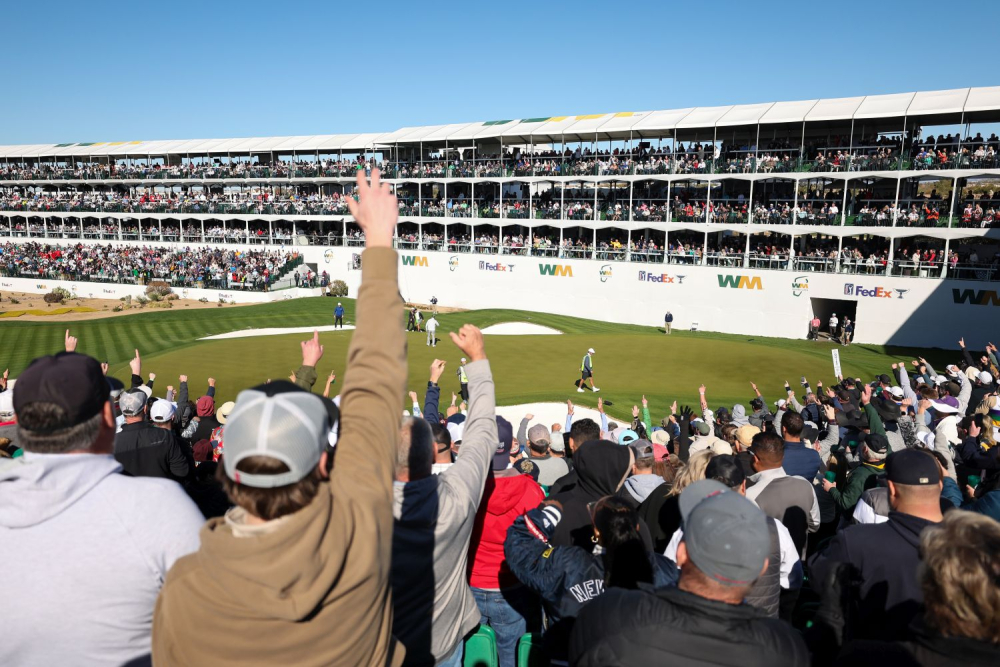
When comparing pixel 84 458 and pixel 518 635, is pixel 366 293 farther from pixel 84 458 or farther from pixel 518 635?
pixel 518 635

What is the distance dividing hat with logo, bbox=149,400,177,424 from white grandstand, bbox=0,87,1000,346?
32.6m

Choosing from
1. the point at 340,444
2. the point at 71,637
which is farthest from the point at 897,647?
the point at 71,637

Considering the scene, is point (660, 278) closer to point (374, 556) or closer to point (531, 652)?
point (531, 652)

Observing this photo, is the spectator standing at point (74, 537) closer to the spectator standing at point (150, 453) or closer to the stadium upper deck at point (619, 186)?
the spectator standing at point (150, 453)

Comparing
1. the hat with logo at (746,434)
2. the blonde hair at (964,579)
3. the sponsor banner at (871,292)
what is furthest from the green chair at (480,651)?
the sponsor banner at (871,292)

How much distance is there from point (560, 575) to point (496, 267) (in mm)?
41223

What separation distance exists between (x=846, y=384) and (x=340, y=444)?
54.9ft

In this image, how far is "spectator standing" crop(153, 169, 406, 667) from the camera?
1932 millimetres

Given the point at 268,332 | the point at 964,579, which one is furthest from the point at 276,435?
the point at 268,332

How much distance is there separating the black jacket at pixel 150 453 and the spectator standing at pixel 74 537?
3651 mm

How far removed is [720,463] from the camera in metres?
5.37

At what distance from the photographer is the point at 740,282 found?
1409 inches

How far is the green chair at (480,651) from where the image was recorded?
157 inches

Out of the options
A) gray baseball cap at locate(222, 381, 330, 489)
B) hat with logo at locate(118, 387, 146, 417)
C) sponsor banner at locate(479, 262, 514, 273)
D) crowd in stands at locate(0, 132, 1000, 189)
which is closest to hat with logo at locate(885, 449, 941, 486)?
gray baseball cap at locate(222, 381, 330, 489)
